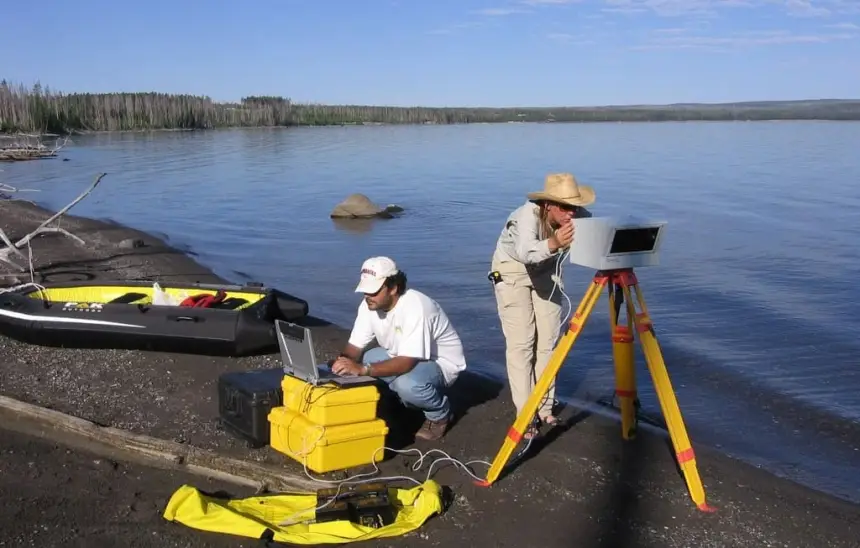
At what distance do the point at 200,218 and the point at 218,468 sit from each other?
20243 mm

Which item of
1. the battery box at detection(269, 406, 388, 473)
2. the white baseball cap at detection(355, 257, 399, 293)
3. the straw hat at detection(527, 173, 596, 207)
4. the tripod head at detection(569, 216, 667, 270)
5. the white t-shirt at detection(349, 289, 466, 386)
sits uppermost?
the straw hat at detection(527, 173, 596, 207)

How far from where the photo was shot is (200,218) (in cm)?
2491

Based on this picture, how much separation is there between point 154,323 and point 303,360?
3.35m

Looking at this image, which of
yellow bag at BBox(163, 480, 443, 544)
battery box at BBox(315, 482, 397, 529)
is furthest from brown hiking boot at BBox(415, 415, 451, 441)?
battery box at BBox(315, 482, 397, 529)

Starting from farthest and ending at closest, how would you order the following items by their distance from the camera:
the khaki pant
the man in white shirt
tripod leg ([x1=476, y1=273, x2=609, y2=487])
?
the khaki pant < the man in white shirt < tripod leg ([x1=476, y1=273, x2=609, y2=487])

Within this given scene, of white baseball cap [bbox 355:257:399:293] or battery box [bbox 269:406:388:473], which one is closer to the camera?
battery box [bbox 269:406:388:473]

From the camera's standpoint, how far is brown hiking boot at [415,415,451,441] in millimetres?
6223

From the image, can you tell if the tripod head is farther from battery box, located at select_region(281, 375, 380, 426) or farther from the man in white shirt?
battery box, located at select_region(281, 375, 380, 426)

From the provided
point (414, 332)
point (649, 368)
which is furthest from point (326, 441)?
point (649, 368)

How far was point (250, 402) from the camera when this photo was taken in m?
5.88

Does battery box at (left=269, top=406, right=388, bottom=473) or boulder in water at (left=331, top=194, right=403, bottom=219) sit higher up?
battery box at (left=269, top=406, right=388, bottom=473)

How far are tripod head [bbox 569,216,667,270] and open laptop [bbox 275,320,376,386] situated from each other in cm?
163

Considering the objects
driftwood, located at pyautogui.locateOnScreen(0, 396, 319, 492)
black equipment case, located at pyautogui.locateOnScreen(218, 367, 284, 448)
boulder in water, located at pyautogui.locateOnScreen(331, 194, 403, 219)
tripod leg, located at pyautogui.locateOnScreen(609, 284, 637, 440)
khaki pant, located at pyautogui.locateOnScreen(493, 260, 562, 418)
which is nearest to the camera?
driftwood, located at pyautogui.locateOnScreen(0, 396, 319, 492)

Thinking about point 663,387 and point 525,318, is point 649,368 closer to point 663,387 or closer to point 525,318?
point 663,387
